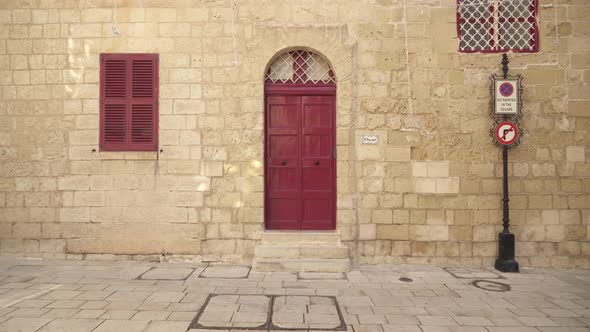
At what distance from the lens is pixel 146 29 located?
570cm

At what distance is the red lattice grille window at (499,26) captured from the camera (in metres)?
5.73

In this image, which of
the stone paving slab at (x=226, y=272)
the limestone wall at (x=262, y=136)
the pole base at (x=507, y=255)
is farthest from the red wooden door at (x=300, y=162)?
the pole base at (x=507, y=255)

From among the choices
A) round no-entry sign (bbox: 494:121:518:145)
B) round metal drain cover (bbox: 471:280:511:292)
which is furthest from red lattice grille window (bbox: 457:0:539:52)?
round metal drain cover (bbox: 471:280:511:292)

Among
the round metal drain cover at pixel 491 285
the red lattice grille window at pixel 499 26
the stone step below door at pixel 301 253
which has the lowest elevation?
the round metal drain cover at pixel 491 285

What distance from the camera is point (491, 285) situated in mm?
4742

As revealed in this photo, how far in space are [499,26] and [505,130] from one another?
1732 mm

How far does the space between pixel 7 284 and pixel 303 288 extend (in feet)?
12.4

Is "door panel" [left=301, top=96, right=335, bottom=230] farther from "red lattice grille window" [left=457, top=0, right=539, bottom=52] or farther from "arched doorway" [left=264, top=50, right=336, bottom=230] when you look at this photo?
"red lattice grille window" [left=457, top=0, right=539, bottom=52]

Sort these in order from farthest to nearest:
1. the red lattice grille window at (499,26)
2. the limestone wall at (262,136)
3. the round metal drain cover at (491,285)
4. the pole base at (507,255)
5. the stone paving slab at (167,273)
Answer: the red lattice grille window at (499,26), the limestone wall at (262,136), the pole base at (507,255), the stone paving slab at (167,273), the round metal drain cover at (491,285)

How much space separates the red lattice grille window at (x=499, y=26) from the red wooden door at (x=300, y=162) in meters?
2.40

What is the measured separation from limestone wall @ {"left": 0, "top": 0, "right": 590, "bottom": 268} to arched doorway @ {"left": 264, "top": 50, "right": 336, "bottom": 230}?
0.80ft

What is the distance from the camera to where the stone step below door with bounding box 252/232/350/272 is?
5.20 m

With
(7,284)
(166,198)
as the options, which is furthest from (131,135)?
(7,284)

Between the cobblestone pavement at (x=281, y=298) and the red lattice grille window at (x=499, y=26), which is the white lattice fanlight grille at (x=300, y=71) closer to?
the red lattice grille window at (x=499, y=26)
